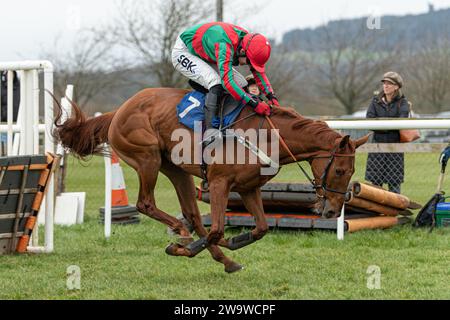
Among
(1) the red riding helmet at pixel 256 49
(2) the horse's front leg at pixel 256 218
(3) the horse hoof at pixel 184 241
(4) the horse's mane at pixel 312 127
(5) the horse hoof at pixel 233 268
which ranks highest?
(1) the red riding helmet at pixel 256 49

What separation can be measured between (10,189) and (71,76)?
19.7 m

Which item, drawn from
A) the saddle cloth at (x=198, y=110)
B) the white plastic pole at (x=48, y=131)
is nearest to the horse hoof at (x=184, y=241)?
the saddle cloth at (x=198, y=110)

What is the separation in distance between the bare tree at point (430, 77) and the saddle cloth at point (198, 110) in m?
31.5

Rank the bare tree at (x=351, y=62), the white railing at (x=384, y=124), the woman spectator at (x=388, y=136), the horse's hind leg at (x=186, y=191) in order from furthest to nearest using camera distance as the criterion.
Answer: the bare tree at (x=351, y=62)
the woman spectator at (x=388, y=136)
the white railing at (x=384, y=124)
the horse's hind leg at (x=186, y=191)

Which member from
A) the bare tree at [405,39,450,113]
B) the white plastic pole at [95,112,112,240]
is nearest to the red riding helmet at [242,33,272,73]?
the white plastic pole at [95,112,112,240]

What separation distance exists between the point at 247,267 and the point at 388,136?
3.64m

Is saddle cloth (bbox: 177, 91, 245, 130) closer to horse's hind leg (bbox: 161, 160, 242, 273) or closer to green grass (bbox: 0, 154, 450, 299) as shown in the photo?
horse's hind leg (bbox: 161, 160, 242, 273)

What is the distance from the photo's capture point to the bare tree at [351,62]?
35812mm

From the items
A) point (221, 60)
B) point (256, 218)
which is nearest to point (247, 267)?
point (256, 218)

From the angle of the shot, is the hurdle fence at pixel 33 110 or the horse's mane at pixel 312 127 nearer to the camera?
the horse's mane at pixel 312 127

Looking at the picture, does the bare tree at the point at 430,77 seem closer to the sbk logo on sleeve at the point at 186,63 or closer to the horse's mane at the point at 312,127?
the sbk logo on sleeve at the point at 186,63

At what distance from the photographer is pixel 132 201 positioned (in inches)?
528

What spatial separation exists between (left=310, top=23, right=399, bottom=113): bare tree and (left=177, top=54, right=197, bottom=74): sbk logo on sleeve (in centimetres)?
2893
